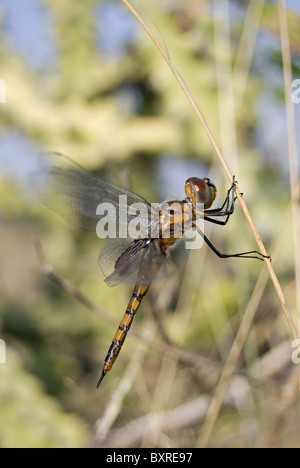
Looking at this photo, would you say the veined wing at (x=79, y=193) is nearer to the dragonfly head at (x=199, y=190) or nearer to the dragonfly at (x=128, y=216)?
the dragonfly at (x=128, y=216)

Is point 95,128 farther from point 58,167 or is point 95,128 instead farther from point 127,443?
point 127,443

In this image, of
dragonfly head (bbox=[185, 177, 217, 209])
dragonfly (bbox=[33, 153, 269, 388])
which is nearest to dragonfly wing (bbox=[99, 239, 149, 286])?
dragonfly (bbox=[33, 153, 269, 388])

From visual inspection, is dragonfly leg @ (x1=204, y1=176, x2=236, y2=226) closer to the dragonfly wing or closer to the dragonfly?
the dragonfly

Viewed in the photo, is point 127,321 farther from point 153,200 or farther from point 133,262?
point 153,200

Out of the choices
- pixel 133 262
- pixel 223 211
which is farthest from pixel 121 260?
pixel 223 211

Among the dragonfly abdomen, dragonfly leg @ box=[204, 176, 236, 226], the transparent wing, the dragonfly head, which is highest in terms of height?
the dragonfly head

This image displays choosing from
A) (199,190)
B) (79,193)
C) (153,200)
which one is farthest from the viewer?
(153,200)

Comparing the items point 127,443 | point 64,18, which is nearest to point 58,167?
point 127,443

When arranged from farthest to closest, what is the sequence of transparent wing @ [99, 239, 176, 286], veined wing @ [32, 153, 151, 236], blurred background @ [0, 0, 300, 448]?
blurred background @ [0, 0, 300, 448] < veined wing @ [32, 153, 151, 236] < transparent wing @ [99, 239, 176, 286]
